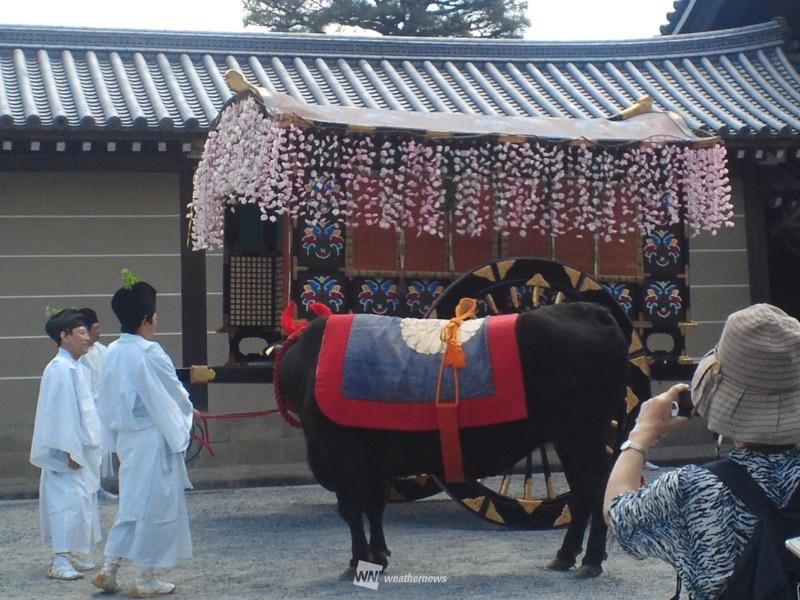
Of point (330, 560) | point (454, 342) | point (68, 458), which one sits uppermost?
point (454, 342)

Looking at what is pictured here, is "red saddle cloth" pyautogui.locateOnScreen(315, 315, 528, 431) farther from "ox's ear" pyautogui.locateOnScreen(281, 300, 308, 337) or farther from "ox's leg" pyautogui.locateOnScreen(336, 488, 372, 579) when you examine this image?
"ox's ear" pyautogui.locateOnScreen(281, 300, 308, 337)

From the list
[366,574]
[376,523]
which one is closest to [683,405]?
[366,574]

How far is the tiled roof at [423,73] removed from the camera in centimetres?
1194

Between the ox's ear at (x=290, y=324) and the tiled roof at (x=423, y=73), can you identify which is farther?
the tiled roof at (x=423, y=73)

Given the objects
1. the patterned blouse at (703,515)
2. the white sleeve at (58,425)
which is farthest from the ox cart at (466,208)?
the patterned blouse at (703,515)

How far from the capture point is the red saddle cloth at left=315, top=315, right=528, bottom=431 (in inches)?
238

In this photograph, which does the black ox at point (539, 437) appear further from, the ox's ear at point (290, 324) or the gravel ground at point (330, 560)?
the ox's ear at point (290, 324)

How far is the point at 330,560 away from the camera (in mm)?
6562

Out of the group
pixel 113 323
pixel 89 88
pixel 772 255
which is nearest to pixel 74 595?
pixel 113 323

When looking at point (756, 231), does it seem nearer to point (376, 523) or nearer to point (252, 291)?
point (252, 291)

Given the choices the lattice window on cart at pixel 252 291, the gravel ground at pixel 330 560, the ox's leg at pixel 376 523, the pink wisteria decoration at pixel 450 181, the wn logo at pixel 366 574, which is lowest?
the gravel ground at pixel 330 560

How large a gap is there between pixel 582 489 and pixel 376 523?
111cm

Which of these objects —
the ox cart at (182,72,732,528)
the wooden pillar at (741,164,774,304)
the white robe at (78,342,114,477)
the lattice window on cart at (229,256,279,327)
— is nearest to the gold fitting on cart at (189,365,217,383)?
the ox cart at (182,72,732,528)

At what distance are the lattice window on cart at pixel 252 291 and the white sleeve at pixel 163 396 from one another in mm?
2970
